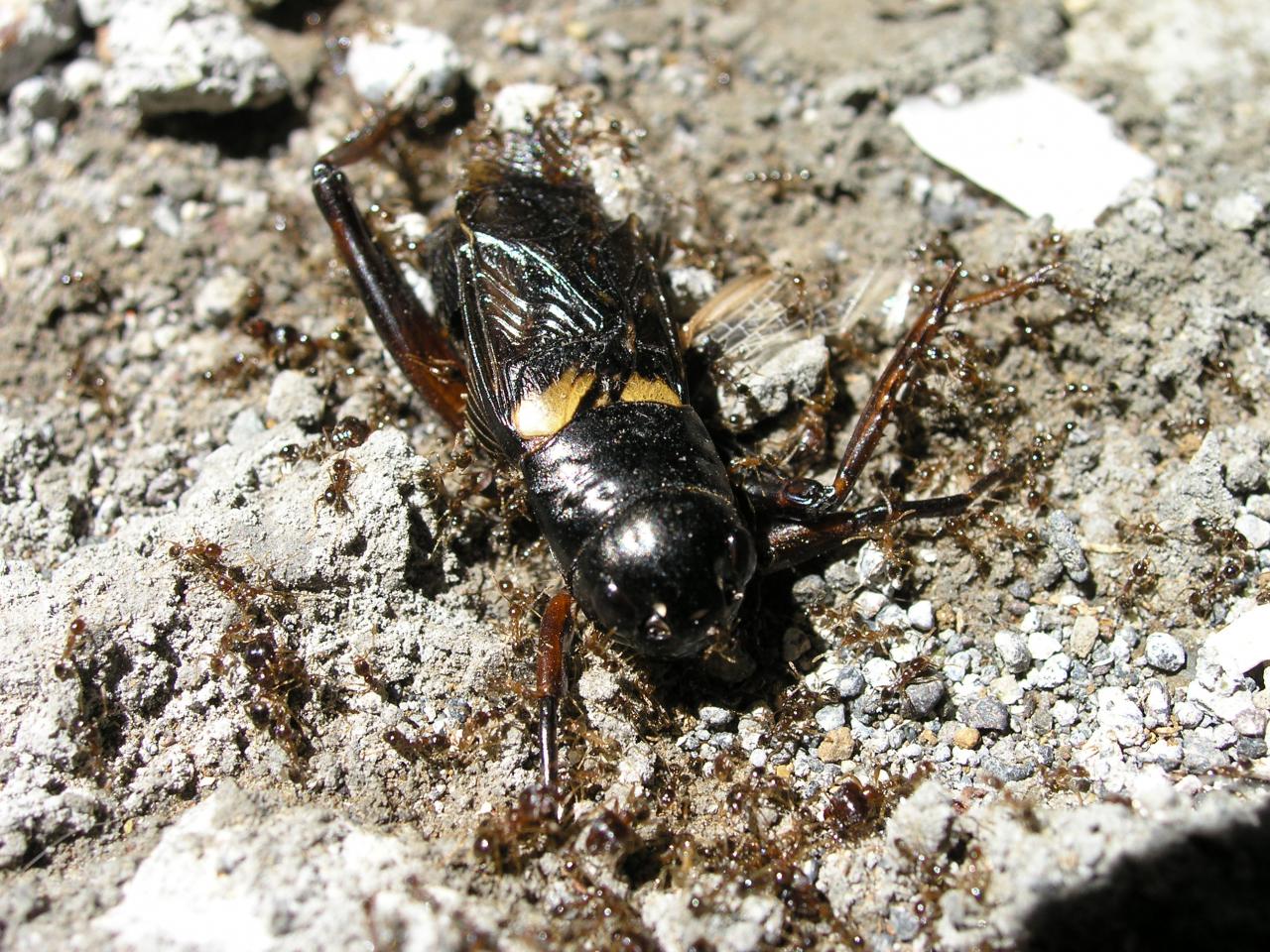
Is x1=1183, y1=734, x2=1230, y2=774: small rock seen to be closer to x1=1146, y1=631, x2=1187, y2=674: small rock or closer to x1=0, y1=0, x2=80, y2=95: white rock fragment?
x1=1146, y1=631, x2=1187, y2=674: small rock

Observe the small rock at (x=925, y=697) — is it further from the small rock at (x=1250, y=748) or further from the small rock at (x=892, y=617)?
the small rock at (x=1250, y=748)

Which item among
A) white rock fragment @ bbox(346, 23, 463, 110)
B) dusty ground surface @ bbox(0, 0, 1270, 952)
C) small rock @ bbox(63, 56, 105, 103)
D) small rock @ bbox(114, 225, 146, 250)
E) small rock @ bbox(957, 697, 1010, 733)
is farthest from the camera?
small rock @ bbox(63, 56, 105, 103)

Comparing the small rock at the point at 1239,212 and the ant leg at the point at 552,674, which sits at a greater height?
the small rock at the point at 1239,212

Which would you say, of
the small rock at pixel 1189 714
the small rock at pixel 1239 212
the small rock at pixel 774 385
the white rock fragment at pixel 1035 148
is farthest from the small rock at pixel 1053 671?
the small rock at pixel 1239 212

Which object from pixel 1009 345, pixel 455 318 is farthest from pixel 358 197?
pixel 1009 345

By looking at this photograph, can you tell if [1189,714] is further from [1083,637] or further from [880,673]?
[880,673]

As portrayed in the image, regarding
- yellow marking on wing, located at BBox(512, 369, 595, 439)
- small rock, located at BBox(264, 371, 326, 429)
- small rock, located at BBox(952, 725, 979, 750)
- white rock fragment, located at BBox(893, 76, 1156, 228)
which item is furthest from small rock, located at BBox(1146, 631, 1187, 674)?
small rock, located at BBox(264, 371, 326, 429)

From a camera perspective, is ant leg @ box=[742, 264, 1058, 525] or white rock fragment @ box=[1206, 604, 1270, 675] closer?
white rock fragment @ box=[1206, 604, 1270, 675]

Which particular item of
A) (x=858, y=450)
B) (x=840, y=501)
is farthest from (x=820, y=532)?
(x=858, y=450)
